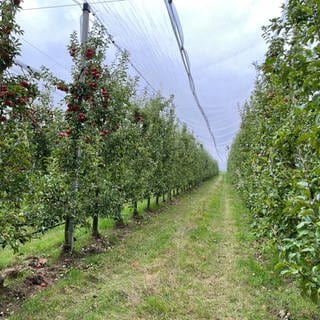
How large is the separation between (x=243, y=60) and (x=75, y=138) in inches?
334

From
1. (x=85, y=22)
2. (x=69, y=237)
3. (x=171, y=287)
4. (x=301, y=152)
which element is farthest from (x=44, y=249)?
(x=301, y=152)

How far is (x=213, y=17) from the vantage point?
383 inches

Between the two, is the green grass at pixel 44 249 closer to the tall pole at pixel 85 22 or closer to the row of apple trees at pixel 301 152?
the tall pole at pixel 85 22

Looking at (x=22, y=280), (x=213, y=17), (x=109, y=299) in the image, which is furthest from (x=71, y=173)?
(x=213, y=17)

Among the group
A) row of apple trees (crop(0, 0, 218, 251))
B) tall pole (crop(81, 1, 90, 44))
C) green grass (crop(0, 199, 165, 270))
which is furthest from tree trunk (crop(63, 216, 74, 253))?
tall pole (crop(81, 1, 90, 44))

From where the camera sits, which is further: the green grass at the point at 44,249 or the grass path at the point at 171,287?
the green grass at the point at 44,249

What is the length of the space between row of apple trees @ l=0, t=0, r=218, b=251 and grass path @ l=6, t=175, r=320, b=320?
0.90 metres

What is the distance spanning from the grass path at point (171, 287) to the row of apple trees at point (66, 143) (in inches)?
35.5

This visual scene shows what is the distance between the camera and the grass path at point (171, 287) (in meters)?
4.01

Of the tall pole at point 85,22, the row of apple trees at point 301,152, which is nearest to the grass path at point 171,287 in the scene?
the row of apple trees at point 301,152

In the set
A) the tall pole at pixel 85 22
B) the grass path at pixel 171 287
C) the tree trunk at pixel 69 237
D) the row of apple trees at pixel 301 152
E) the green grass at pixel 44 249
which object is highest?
the tall pole at pixel 85 22

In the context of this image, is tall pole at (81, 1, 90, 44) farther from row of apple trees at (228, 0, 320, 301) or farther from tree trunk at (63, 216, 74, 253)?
row of apple trees at (228, 0, 320, 301)

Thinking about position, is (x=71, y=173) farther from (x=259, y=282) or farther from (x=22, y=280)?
(x=259, y=282)

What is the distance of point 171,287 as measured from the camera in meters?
4.74
